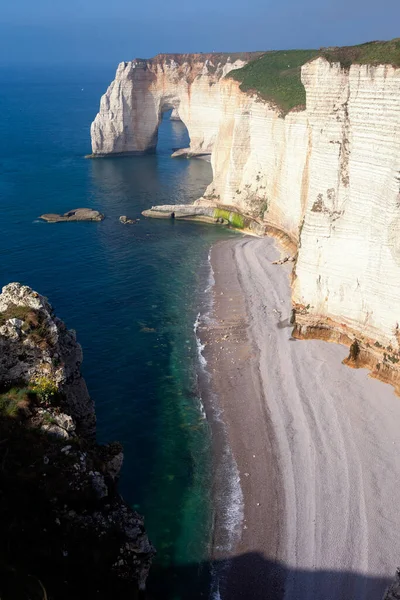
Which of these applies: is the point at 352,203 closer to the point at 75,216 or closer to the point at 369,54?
the point at 369,54

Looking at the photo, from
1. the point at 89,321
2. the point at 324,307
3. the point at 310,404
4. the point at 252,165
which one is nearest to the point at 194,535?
the point at 310,404

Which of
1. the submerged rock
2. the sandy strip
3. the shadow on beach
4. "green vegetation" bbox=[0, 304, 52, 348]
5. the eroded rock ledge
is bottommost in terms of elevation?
the shadow on beach

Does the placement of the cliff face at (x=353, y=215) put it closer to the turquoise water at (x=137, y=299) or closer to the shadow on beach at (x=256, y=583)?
the turquoise water at (x=137, y=299)

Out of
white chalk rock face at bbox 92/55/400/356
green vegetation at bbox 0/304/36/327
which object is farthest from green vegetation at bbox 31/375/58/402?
white chalk rock face at bbox 92/55/400/356

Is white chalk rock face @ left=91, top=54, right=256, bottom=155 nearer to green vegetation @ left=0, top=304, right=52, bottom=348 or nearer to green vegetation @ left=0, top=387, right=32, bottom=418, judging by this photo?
green vegetation @ left=0, top=304, right=52, bottom=348

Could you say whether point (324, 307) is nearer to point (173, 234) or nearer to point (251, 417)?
point (251, 417)
